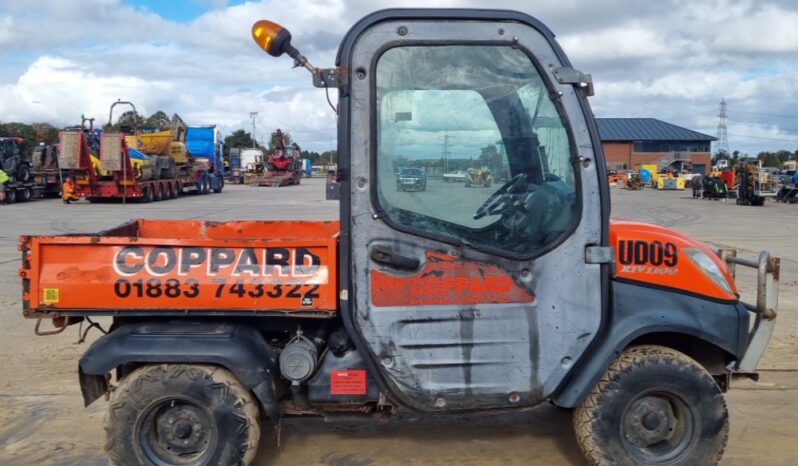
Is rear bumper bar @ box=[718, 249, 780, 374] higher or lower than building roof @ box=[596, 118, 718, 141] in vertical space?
lower

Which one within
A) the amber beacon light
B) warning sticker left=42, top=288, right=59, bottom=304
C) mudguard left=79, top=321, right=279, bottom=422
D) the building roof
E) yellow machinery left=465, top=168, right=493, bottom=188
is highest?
the building roof

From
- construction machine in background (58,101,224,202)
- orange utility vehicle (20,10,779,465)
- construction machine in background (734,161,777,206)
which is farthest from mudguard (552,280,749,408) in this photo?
construction machine in background (734,161,777,206)

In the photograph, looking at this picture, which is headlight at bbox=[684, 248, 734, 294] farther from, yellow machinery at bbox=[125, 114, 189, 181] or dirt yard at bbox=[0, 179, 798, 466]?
yellow machinery at bbox=[125, 114, 189, 181]

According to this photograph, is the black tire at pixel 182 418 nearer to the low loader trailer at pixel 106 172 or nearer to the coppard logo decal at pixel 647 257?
the coppard logo decal at pixel 647 257

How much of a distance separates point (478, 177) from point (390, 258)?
0.59 meters

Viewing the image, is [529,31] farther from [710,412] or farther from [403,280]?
[710,412]

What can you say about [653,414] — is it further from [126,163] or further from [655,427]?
[126,163]

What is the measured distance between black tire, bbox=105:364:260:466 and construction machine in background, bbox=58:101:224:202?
22.8 metres

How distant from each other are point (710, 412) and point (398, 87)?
2.29 meters

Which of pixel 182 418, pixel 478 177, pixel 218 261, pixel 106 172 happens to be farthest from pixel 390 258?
pixel 106 172

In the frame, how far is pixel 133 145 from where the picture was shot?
28.4 metres

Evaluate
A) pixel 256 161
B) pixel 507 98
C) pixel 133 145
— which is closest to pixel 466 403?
pixel 507 98

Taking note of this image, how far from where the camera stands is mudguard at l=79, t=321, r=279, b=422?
3.59m

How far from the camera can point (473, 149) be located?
3.55 metres
